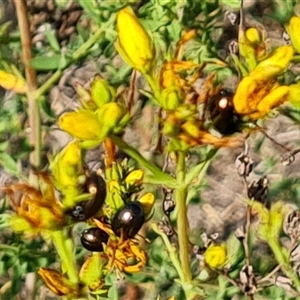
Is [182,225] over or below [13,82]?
below

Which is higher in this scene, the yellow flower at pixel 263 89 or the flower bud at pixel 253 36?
the flower bud at pixel 253 36

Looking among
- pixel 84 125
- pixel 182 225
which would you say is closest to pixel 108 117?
pixel 84 125

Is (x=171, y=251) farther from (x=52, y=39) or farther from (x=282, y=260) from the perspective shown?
(x=52, y=39)

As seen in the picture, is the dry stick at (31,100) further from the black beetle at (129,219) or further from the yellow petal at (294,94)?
the yellow petal at (294,94)

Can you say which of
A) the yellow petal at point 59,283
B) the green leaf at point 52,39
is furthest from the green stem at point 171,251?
the green leaf at point 52,39

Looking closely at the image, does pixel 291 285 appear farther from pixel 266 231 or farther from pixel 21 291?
pixel 21 291
